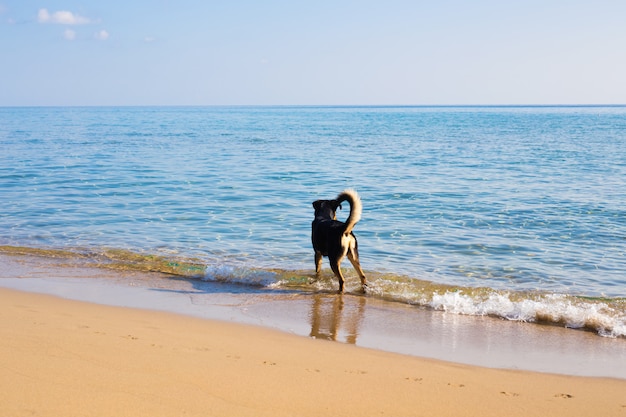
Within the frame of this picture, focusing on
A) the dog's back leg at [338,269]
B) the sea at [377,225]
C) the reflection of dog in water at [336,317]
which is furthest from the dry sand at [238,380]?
the sea at [377,225]

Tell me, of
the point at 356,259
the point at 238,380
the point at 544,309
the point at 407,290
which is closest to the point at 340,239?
the point at 356,259

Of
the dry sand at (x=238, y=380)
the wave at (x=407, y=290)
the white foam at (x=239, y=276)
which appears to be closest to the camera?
the dry sand at (x=238, y=380)

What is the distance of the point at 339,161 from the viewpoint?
29.4 metres

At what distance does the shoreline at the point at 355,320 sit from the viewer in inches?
248

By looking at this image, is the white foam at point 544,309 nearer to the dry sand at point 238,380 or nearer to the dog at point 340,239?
the dog at point 340,239

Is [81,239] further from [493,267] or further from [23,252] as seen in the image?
[493,267]

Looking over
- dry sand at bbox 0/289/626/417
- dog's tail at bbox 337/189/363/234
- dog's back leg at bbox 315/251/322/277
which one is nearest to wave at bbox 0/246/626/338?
dog's back leg at bbox 315/251/322/277

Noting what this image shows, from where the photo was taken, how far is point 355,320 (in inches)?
303

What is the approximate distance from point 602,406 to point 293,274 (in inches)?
232

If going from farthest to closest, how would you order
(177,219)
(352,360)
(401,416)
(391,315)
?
(177,219) < (391,315) < (352,360) < (401,416)

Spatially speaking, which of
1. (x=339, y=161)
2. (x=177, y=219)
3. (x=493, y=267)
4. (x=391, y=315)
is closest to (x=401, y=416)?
(x=391, y=315)

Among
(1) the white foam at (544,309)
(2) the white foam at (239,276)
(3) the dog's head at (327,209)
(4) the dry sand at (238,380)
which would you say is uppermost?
(3) the dog's head at (327,209)

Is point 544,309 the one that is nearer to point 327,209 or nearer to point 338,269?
point 338,269

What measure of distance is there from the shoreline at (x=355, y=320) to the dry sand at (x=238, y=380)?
1.66 feet
